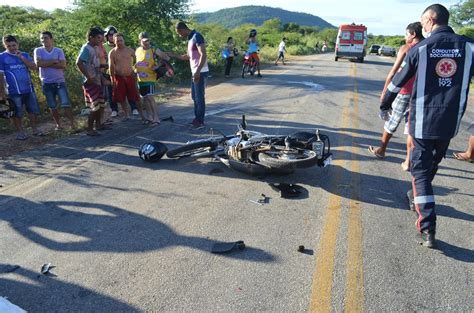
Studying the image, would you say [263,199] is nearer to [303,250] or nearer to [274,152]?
[274,152]

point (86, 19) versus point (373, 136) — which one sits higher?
point (86, 19)

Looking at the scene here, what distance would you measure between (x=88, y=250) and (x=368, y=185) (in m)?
3.52

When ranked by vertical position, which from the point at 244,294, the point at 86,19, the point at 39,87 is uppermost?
the point at 86,19

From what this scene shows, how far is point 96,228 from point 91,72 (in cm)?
404

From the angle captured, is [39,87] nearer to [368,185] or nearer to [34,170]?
[34,170]

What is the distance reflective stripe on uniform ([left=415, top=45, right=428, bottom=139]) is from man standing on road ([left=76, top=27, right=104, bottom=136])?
555cm

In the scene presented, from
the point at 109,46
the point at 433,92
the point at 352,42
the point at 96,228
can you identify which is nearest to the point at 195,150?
the point at 96,228

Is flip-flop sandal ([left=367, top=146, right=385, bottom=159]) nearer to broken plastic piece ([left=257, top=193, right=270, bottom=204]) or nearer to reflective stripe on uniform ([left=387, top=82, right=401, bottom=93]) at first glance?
reflective stripe on uniform ([left=387, top=82, right=401, bottom=93])

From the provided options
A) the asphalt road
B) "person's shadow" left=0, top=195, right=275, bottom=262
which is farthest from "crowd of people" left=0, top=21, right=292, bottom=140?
"person's shadow" left=0, top=195, right=275, bottom=262

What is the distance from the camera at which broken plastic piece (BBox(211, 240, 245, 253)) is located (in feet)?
11.7

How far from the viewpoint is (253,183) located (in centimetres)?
518

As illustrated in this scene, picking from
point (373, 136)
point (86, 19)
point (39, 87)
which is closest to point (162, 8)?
point (86, 19)

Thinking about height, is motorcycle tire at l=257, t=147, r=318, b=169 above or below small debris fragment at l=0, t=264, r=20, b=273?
above

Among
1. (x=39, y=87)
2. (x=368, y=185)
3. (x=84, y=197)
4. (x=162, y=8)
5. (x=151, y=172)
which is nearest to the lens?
(x=84, y=197)
